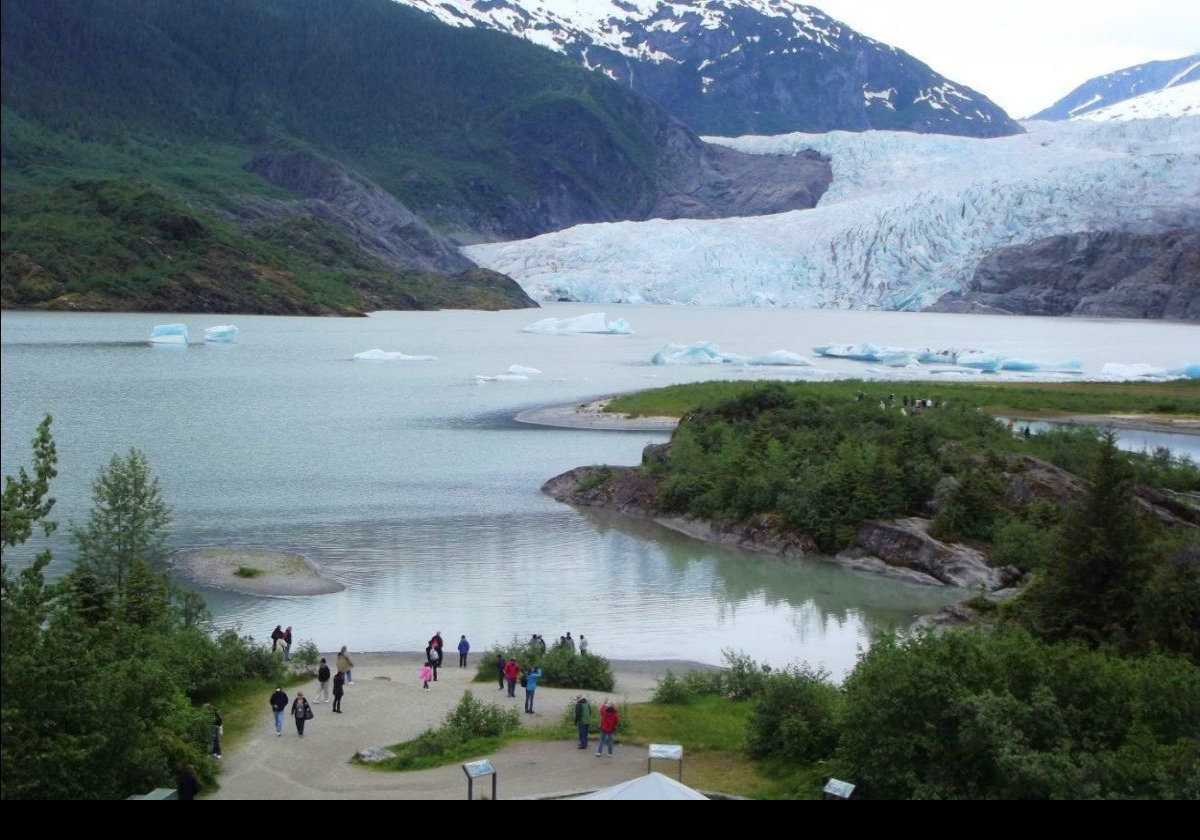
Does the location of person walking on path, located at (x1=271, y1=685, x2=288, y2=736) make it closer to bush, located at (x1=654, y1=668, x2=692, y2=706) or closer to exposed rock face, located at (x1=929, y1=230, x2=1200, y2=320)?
bush, located at (x1=654, y1=668, x2=692, y2=706)

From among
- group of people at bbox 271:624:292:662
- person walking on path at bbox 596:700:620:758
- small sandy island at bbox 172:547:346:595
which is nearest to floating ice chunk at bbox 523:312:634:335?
small sandy island at bbox 172:547:346:595

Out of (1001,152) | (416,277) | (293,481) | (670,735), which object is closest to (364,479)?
(293,481)

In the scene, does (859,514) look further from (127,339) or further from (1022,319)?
(1022,319)

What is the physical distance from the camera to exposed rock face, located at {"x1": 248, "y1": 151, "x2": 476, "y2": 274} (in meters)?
152

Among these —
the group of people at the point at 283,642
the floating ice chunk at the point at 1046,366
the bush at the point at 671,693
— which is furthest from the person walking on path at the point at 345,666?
the floating ice chunk at the point at 1046,366

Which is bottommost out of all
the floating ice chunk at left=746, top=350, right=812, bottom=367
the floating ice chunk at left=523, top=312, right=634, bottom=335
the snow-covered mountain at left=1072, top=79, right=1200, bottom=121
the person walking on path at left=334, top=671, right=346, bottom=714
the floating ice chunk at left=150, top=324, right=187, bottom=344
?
the person walking on path at left=334, top=671, right=346, bottom=714

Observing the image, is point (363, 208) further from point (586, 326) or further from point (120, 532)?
point (120, 532)

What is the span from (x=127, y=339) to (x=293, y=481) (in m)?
29.4

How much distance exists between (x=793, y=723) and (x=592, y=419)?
3603cm

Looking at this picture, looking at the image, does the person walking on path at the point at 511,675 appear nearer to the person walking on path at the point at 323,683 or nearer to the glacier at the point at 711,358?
the person walking on path at the point at 323,683

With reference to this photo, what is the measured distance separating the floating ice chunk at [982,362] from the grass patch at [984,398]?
45.4ft

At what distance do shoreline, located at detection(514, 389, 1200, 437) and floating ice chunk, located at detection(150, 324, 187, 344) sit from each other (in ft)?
68.3

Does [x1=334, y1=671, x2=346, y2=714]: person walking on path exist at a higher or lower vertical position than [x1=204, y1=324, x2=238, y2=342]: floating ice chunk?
lower

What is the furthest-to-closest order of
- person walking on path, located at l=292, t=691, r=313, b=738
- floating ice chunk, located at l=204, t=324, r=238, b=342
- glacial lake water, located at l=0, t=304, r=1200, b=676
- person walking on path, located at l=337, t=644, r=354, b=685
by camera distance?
floating ice chunk, located at l=204, t=324, r=238, b=342, glacial lake water, located at l=0, t=304, r=1200, b=676, person walking on path, located at l=337, t=644, r=354, b=685, person walking on path, located at l=292, t=691, r=313, b=738
